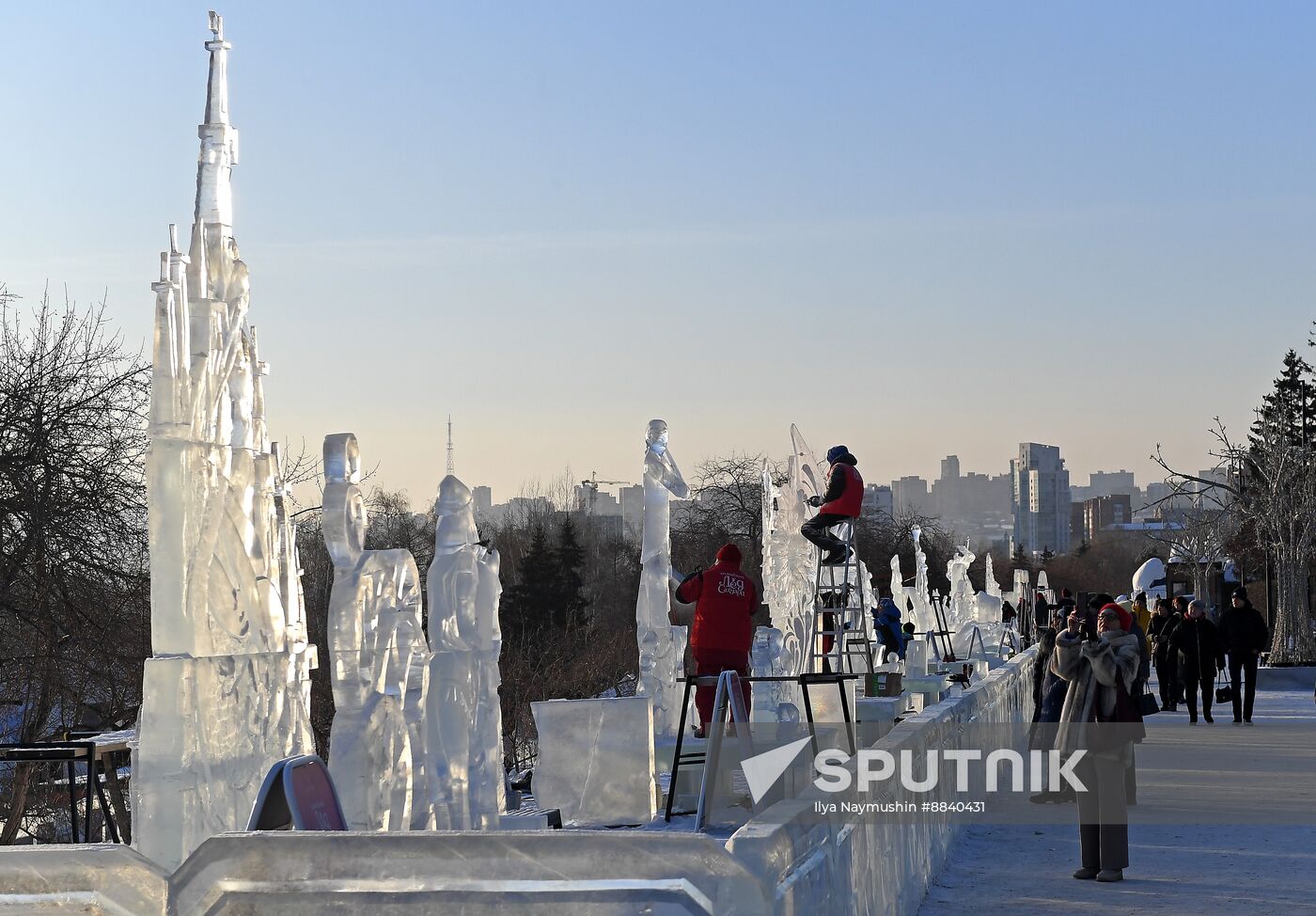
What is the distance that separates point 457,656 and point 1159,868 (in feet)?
16.5

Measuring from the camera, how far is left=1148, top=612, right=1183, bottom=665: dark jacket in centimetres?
2430

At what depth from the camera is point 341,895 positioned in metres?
4.36

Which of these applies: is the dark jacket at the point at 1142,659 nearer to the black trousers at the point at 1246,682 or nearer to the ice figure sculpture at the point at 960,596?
the black trousers at the point at 1246,682

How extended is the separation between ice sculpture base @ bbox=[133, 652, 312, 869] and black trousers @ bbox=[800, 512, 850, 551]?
695 centimetres

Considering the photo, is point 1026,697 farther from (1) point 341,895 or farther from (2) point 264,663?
(1) point 341,895

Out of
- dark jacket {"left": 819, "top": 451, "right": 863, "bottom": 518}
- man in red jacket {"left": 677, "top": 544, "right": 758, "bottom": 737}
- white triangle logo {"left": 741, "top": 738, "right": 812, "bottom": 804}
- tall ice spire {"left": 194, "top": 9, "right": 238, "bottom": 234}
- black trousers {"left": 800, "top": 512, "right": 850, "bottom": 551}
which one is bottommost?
white triangle logo {"left": 741, "top": 738, "right": 812, "bottom": 804}

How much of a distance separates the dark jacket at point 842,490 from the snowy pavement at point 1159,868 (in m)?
2.81

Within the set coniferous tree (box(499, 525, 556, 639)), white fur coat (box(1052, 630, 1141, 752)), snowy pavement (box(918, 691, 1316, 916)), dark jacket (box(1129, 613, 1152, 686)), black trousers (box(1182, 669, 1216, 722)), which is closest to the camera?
snowy pavement (box(918, 691, 1316, 916))

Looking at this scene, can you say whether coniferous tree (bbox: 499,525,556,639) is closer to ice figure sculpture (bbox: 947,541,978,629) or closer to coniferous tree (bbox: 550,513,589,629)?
coniferous tree (bbox: 550,513,589,629)

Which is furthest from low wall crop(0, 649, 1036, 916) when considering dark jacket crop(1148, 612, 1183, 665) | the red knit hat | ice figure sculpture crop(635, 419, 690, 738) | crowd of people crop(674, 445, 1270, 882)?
dark jacket crop(1148, 612, 1183, 665)

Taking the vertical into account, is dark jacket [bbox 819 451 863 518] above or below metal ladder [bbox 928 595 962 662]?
above

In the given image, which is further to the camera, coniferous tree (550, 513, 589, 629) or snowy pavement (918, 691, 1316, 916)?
coniferous tree (550, 513, 589, 629)

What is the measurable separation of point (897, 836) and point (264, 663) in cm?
323

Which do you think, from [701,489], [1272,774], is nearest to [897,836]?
[1272,774]
